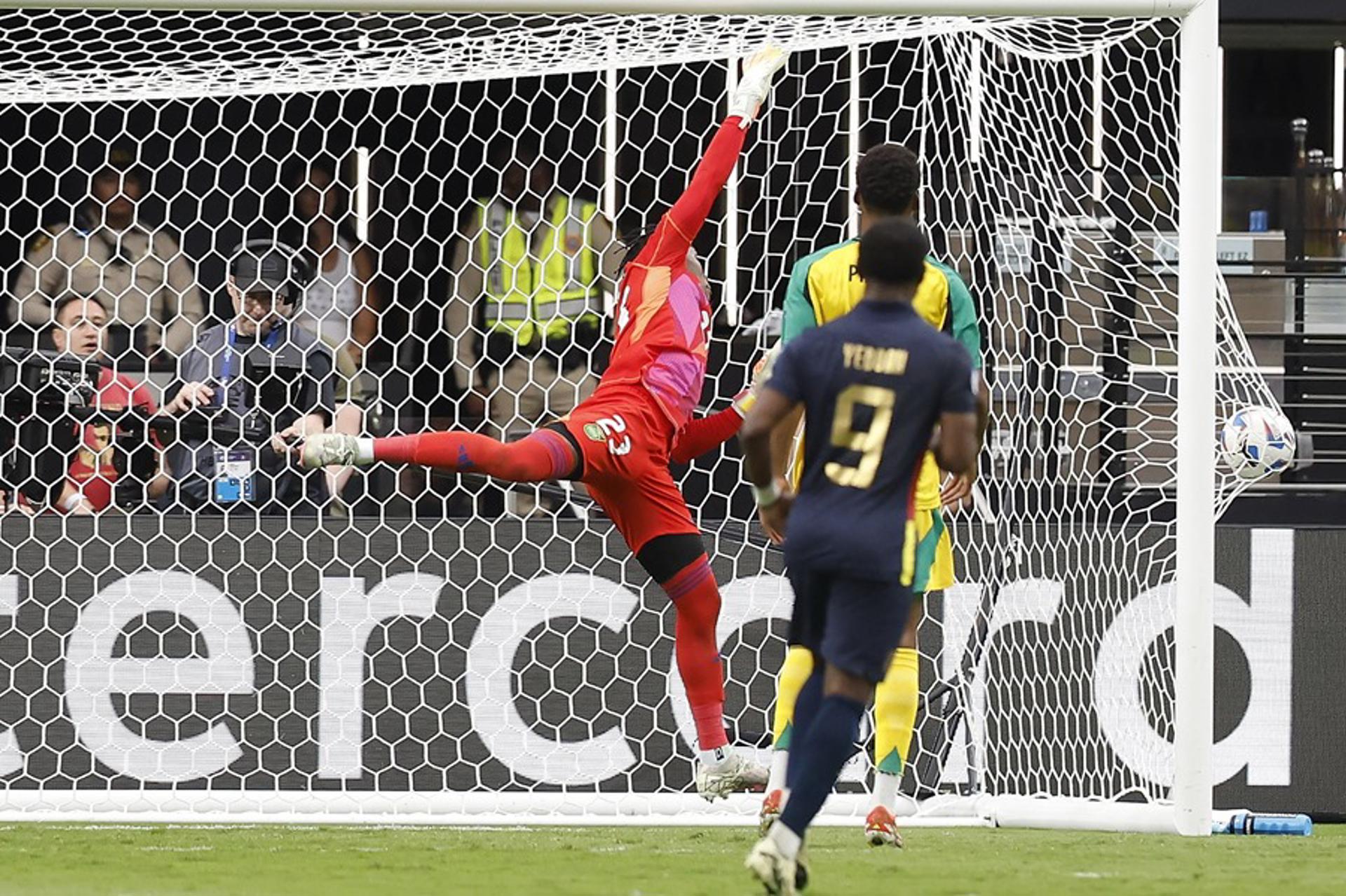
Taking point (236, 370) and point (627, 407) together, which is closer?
point (627, 407)

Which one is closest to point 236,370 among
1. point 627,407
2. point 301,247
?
point 301,247

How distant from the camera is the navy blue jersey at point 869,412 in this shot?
171 inches

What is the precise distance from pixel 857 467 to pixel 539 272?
367 centimetres

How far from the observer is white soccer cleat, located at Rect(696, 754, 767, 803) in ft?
19.8

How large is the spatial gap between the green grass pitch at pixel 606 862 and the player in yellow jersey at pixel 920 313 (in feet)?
0.87

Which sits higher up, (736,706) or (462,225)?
(462,225)

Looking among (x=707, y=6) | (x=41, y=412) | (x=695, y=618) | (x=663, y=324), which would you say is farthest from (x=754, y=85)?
(x=41, y=412)

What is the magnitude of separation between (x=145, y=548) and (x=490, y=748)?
1.38 m

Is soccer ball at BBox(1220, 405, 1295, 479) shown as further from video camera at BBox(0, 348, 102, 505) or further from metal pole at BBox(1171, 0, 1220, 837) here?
video camera at BBox(0, 348, 102, 505)

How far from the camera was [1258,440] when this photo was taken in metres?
7.07

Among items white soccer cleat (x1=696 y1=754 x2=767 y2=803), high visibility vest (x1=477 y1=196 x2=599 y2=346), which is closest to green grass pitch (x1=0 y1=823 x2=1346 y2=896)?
white soccer cleat (x1=696 y1=754 x2=767 y2=803)

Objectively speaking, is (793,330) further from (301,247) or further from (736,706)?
(301,247)

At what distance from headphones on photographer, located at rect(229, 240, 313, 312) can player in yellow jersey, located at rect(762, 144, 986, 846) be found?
2785mm

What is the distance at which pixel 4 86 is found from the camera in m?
7.21
